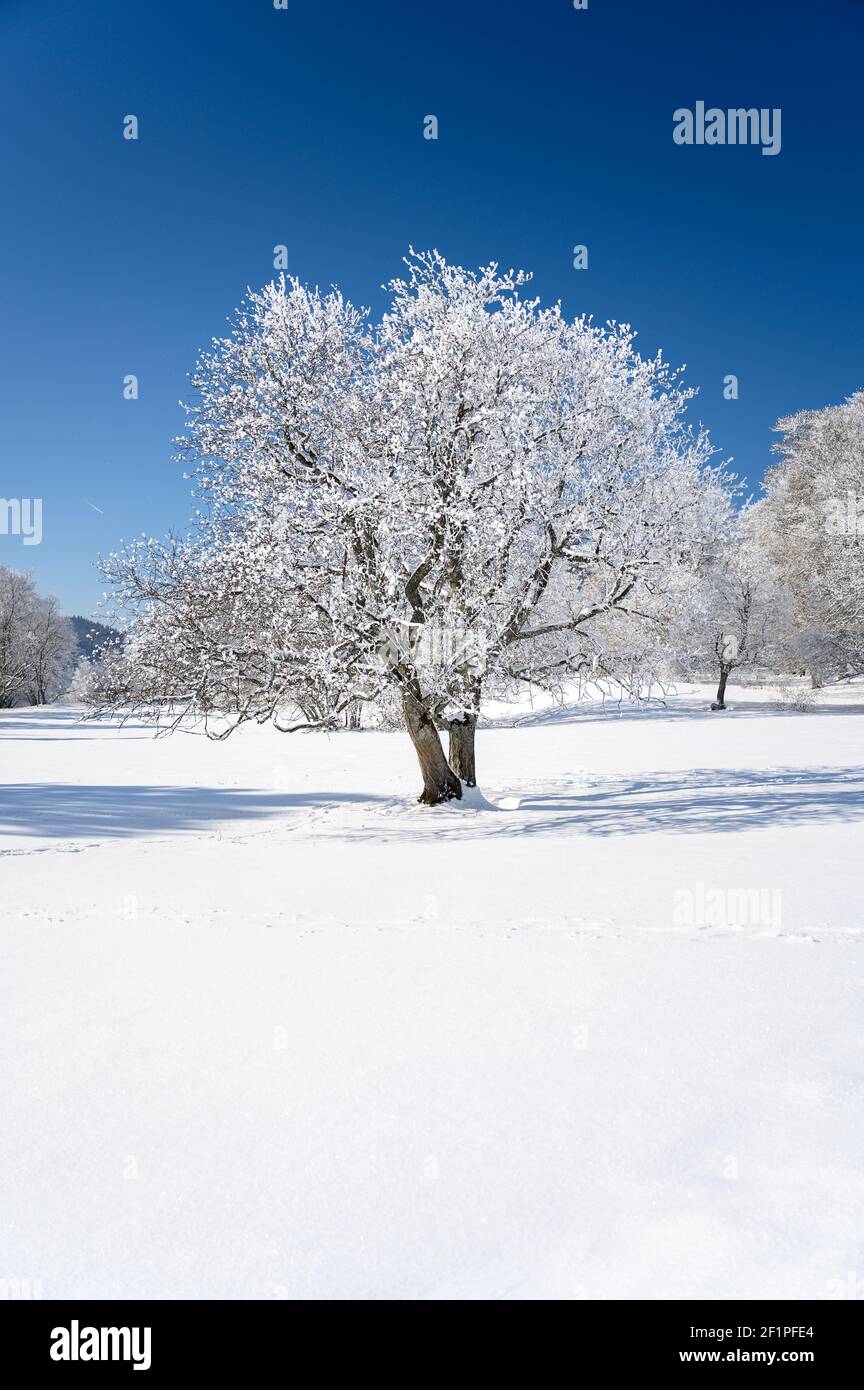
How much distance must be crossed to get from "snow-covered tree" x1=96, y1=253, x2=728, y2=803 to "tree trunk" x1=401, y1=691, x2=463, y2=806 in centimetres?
5

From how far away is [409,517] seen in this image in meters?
11.9

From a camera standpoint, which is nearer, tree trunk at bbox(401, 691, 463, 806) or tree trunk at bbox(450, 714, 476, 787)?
tree trunk at bbox(401, 691, 463, 806)

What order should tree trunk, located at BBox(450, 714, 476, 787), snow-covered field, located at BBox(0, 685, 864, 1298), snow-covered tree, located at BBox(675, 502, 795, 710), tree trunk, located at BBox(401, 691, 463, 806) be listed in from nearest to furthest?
1. snow-covered field, located at BBox(0, 685, 864, 1298)
2. tree trunk, located at BBox(401, 691, 463, 806)
3. tree trunk, located at BBox(450, 714, 476, 787)
4. snow-covered tree, located at BBox(675, 502, 795, 710)

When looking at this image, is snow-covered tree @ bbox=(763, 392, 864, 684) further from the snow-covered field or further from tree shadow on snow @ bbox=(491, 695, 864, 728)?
the snow-covered field

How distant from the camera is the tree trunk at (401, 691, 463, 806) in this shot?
45.9 feet

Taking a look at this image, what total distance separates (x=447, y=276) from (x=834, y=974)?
1258 centimetres

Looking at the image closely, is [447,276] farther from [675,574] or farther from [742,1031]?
[742,1031]

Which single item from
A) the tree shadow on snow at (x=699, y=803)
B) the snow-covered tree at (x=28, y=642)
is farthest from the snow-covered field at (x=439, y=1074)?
the snow-covered tree at (x=28, y=642)

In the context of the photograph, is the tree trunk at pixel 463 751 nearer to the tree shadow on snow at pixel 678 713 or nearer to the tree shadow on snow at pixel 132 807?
the tree shadow on snow at pixel 132 807

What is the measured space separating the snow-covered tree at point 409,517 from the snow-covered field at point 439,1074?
3995mm

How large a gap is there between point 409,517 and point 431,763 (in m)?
4.67

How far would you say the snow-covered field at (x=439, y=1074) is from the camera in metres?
2.53

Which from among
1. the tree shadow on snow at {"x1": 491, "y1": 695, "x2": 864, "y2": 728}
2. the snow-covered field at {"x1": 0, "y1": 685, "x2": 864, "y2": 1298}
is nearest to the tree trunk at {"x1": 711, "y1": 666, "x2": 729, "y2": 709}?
the tree shadow on snow at {"x1": 491, "y1": 695, "x2": 864, "y2": 728}
